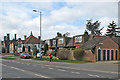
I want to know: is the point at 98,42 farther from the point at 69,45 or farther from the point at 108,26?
the point at 108,26

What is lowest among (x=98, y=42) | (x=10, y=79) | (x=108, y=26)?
(x=10, y=79)

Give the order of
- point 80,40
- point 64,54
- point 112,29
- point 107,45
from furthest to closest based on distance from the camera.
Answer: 1. point 112,29
2. point 80,40
3. point 64,54
4. point 107,45

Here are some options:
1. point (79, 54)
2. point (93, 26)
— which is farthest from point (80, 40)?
point (93, 26)

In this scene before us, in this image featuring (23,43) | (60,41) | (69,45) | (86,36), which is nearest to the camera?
(86,36)

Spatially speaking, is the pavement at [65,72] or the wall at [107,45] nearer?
the pavement at [65,72]

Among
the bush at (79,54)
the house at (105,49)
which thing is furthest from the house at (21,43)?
the house at (105,49)

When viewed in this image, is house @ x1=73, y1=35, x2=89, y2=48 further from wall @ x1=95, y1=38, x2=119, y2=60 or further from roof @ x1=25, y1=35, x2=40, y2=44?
roof @ x1=25, y1=35, x2=40, y2=44

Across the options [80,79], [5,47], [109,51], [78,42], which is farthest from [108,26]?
[80,79]

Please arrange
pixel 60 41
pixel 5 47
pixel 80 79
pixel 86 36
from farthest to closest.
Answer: pixel 5 47, pixel 60 41, pixel 86 36, pixel 80 79

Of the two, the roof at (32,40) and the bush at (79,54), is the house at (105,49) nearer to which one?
the bush at (79,54)

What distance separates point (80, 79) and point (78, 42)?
34602mm

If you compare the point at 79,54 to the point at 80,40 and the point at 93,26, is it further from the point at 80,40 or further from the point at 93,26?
the point at 93,26

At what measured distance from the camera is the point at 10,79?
12453 millimetres

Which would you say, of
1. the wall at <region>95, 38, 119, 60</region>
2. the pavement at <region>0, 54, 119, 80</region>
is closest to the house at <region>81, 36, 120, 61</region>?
the wall at <region>95, 38, 119, 60</region>
